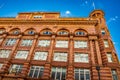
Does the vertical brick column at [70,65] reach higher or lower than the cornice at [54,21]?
lower

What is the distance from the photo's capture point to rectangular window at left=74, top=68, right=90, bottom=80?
1925 cm

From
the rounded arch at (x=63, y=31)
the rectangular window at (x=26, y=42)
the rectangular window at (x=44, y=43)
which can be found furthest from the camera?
the rounded arch at (x=63, y=31)

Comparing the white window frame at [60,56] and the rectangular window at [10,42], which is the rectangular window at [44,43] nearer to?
the white window frame at [60,56]

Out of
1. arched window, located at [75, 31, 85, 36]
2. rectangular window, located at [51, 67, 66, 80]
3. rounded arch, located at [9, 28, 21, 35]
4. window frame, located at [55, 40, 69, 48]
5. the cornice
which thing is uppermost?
the cornice

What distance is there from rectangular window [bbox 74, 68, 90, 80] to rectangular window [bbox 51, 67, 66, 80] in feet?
6.63

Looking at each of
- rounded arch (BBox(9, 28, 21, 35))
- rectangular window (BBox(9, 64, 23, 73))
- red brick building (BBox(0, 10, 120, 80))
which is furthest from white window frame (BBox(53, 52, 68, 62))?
rounded arch (BBox(9, 28, 21, 35))

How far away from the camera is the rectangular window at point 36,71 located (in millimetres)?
20175

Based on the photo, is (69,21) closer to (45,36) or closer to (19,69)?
(45,36)

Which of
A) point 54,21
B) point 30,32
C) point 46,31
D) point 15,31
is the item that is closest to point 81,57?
point 46,31

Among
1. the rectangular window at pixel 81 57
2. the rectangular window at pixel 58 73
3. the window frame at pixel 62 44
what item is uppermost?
the window frame at pixel 62 44

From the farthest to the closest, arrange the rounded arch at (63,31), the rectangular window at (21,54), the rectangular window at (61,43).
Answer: the rounded arch at (63,31) < the rectangular window at (61,43) < the rectangular window at (21,54)

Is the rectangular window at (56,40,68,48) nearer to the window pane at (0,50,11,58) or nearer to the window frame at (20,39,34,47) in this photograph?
the window frame at (20,39,34,47)

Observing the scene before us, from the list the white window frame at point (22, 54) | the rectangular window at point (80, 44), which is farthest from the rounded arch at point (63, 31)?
the white window frame at point (22, 54)

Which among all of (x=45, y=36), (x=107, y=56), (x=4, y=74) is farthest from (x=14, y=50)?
(x=107, y=56)
